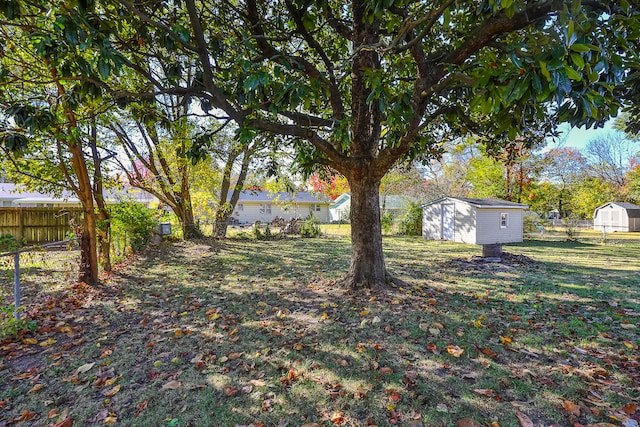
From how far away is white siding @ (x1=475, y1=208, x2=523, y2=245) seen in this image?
16.0 metres

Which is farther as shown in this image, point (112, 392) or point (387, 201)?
point (387, 201)

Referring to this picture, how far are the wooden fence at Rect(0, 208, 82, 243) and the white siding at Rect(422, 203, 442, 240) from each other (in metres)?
16.9

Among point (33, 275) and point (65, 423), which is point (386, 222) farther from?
point (65, 423)

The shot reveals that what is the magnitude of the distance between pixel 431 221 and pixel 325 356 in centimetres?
1697

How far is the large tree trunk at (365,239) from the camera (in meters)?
5.44

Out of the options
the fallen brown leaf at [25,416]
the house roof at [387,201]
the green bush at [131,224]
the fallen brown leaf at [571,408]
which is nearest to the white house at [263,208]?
the house roof at [387,201]

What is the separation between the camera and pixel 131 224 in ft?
31.8

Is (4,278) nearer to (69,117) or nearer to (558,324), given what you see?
(69,117)

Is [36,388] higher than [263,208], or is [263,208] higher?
[263,208]

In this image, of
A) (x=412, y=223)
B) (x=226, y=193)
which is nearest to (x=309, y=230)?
(x=226, y=193)

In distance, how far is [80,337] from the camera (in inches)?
151

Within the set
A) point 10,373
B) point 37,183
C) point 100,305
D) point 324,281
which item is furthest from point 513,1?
→ point 37,183

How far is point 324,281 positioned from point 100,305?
12.4 feet

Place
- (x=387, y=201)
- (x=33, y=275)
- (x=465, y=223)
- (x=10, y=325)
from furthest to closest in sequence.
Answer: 1. (x=387, y=201)
2. (x=465, y=223)
3. (x=33, y=275)
4. (x=10, y=325)
